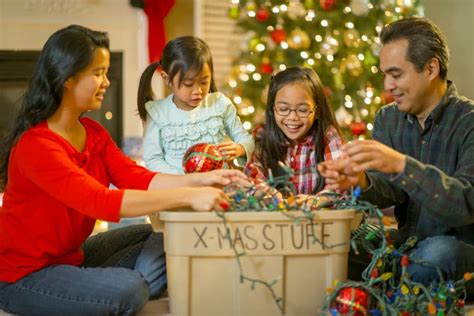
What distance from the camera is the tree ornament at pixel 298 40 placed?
4.66m

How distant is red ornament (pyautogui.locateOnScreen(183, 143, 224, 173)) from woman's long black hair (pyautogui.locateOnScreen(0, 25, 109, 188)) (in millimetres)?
464

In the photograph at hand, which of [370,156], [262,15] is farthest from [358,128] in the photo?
[370,156]

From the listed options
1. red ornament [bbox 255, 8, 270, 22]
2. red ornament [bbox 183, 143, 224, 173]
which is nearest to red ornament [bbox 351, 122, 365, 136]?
red ornament [bbox 255, 8, 270, 22]

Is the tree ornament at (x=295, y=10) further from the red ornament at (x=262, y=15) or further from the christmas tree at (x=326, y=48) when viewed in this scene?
the red ornament at (x=262, y=15)

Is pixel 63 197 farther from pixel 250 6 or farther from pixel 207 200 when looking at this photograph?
pixel 250 6

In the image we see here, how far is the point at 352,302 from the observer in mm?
1871

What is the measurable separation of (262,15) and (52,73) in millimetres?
2835

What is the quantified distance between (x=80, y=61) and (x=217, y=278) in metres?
0.70

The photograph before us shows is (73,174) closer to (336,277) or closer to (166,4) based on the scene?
(336,277)

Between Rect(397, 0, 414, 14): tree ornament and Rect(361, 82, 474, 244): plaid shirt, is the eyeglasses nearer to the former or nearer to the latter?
Rect(361, 82, 474, 244): plaid shirt

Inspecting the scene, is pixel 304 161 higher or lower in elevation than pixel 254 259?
higher

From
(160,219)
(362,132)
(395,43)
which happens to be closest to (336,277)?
(160,219)

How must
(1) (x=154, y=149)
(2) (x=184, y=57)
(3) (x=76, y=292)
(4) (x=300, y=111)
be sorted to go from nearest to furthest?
(3) (x=76, y=292) < (4) (x=300, y=111) < (2) (x=184, y=57) < (1) (x=154, y=149)

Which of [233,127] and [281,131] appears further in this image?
[233,127]
